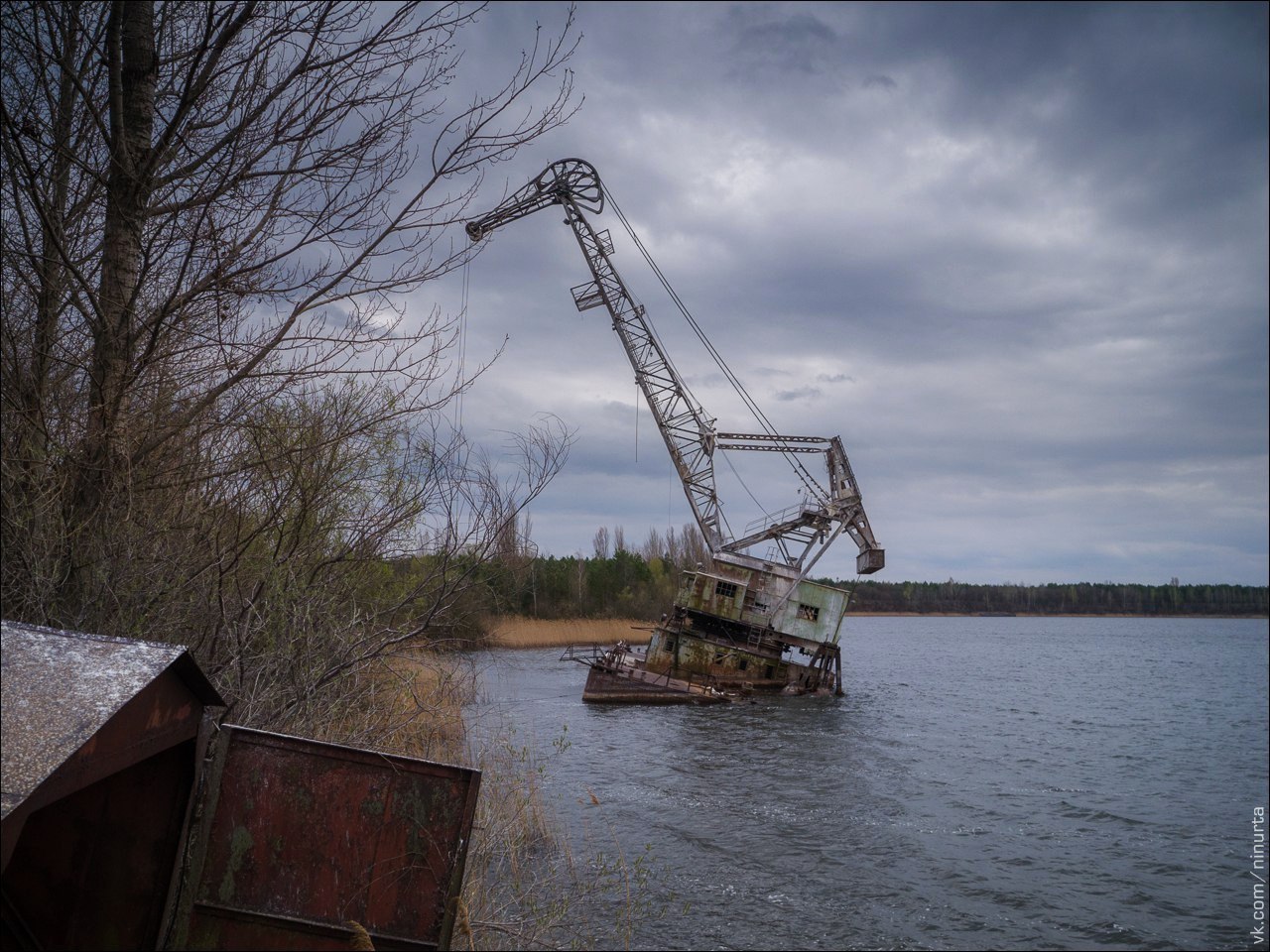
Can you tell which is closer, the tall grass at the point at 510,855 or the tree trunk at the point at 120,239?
the tree trunk at the point at 120,239

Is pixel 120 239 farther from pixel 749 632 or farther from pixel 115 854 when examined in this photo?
pixel 749 632

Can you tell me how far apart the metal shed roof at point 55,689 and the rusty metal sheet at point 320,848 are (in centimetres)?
99

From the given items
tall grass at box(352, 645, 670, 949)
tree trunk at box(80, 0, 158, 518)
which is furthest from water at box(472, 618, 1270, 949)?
tree trunk at box(80, 0, 158, 518)

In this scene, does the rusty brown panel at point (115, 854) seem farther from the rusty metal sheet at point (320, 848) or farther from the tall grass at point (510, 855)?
the tall grass at point (510, 855)

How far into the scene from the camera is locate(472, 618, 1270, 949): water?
9.22 metres

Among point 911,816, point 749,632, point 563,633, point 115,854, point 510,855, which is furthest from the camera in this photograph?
point 563,633

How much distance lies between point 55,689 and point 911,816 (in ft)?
44.0

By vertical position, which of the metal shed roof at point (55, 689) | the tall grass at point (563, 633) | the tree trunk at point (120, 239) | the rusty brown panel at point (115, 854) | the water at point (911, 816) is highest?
the tree trunk at point (120, 239)

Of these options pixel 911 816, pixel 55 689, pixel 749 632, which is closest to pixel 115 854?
pixel 55 689

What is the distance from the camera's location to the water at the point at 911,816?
30.2 feet

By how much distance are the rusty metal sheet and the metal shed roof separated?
39.1 inches

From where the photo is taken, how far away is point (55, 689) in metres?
2.54

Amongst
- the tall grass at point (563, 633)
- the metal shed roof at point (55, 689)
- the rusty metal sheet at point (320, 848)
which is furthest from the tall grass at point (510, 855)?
the tall grass at point (563, 633)

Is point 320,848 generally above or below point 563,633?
above
